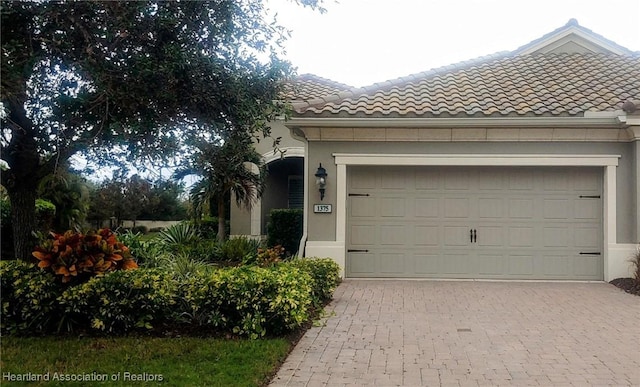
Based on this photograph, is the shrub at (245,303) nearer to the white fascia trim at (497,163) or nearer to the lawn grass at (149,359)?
the lawn grass at (149,359)

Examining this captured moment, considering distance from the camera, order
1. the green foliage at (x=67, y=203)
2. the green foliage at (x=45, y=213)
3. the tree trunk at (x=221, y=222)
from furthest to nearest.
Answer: the green foliage at (x=67, y=203) → the tree trunk at (x=221, y=222) → the green foliage at (x=45, y=213)

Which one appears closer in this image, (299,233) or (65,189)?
(299,233)

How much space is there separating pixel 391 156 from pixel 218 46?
6429 millimetres

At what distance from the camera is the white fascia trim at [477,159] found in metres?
12.3

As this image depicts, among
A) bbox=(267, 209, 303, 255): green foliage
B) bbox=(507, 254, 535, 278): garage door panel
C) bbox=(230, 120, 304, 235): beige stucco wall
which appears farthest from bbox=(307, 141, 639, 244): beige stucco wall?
bbox=(230, 120, 304, 235): beige stucco wall

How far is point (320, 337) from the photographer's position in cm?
748

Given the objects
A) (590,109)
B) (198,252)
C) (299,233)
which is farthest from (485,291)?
(198,252)

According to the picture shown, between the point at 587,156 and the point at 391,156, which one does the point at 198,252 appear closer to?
the point at 391,156

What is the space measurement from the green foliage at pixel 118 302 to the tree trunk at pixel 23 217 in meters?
1.54

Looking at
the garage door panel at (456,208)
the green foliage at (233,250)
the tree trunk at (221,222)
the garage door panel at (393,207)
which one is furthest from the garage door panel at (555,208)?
the tree trunk at (221,222)

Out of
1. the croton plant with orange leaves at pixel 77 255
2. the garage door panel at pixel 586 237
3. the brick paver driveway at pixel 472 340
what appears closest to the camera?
the brick paver driveway at pixel 472 340

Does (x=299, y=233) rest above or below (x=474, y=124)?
below

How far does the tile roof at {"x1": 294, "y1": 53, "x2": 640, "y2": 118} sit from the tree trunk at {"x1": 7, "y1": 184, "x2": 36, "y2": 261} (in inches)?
221

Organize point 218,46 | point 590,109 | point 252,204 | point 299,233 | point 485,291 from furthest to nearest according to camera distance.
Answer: point 252,204
point 299,233
point 590,109
point 485,291
point 218,46
